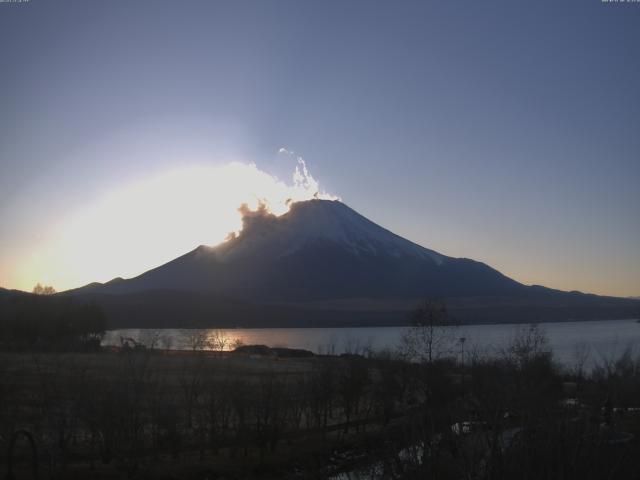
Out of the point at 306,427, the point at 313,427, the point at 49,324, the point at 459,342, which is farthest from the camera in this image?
the point at 49,324

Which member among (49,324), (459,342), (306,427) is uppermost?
(49,324)

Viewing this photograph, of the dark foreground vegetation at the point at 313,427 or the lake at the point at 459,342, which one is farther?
the lake at the point at 459,342

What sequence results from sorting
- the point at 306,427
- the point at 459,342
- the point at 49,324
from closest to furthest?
the point at 306,427
the point at 459,342
the point at 49,324

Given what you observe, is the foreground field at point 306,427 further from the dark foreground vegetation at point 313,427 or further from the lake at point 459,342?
the lake at point 459,342

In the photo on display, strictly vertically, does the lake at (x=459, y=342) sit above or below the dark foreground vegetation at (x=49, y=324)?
below

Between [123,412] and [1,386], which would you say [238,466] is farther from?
[1,386]

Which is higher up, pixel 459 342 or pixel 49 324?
pixel 49 324

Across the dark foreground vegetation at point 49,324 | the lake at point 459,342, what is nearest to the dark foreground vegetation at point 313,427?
the lake at point 459,342

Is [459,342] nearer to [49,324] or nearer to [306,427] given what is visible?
[306,427]

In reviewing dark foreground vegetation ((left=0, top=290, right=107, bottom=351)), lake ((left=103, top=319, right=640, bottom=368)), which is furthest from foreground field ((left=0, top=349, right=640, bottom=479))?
dark foreground vegetation ((left=0, top=290, right=107, bottom=351))

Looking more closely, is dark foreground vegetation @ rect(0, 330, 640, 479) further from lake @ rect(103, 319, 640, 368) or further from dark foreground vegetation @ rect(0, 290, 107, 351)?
dark foreground vegetation @ rect(0, 290, 107, 351)

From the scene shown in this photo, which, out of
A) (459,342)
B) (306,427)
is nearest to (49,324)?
(459,342)

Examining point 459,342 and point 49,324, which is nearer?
point 459,342

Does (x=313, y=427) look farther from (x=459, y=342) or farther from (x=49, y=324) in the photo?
(x=49, y=324)
